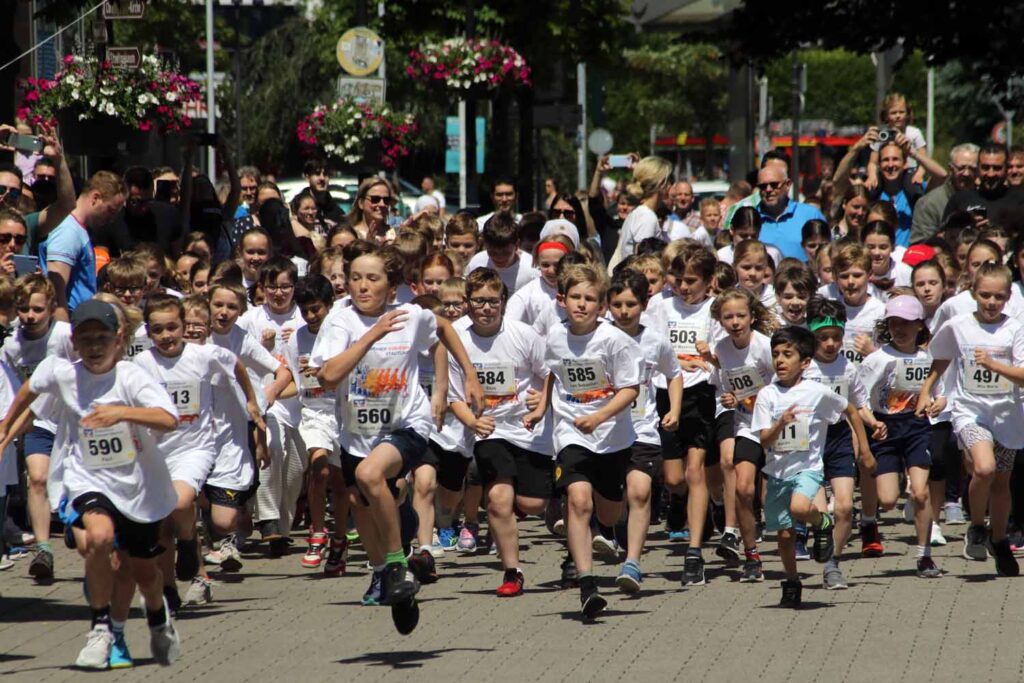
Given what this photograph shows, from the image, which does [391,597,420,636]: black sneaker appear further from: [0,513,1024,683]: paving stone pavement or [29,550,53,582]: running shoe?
[29,550,53,582]: running shoe

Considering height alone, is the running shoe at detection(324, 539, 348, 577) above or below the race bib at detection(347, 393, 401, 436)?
below

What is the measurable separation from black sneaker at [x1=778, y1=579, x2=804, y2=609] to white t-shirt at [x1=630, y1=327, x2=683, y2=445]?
120 centimetres

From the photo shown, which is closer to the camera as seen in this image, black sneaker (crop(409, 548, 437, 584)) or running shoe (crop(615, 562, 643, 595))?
running shoe (crop(615, 562, 643, 595))

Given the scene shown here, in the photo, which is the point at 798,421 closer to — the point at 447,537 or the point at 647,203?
the point at 447,537

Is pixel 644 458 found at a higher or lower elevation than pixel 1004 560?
higher

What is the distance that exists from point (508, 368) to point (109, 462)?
3183mm

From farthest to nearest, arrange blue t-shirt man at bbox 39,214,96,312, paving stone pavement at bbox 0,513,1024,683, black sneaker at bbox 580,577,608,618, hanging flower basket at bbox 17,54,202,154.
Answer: hanging flower basket at bbox 17,54,202,154 → blue t-shirt man at bbox 39,214,96,312 → black sneaker at bbox 580,577,608,618 → paving stone pavement at bbox 0,513,1024,683

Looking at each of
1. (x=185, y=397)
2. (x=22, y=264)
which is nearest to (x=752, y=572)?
(x=185, y=397)

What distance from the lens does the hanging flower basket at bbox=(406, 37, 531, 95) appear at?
907 inches

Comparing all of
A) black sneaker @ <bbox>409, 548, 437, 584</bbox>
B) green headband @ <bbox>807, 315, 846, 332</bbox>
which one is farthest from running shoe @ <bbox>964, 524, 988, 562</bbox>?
black sneaker @ <bbox>409, 548, 437, 584</bbox>

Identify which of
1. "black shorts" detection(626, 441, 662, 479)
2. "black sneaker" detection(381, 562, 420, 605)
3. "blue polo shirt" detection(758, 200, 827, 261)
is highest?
"blue polo shirt" detection(758, 200, 827, 261)

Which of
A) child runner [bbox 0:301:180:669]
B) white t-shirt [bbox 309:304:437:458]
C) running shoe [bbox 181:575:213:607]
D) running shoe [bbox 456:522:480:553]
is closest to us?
child runner [bbox 0:301:180:669]

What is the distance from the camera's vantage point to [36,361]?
34.3 feet

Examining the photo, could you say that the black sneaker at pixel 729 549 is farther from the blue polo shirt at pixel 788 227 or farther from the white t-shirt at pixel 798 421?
the blue polo shirt at pixel 788 227
